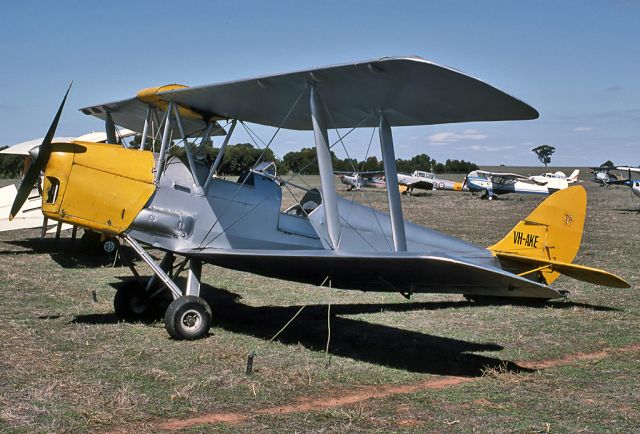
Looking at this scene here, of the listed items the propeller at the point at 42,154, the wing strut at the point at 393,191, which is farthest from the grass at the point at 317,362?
the propeller at the point at 42,154

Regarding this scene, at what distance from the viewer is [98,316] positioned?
7281 millimetres

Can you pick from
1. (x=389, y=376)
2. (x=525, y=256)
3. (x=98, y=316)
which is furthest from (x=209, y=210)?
(x=525, y=256)

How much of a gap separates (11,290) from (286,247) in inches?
166

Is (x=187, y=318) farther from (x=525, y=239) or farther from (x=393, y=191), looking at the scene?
(x=525, y=239)

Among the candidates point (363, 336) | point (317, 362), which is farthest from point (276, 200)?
point (317, 362)

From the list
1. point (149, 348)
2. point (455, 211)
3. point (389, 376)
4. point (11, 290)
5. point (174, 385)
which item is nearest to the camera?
point (174, 385)

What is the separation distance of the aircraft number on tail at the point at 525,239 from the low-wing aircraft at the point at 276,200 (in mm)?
135

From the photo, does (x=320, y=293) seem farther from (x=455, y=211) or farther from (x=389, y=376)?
(x=455, y=211)

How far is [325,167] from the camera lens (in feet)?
19.9

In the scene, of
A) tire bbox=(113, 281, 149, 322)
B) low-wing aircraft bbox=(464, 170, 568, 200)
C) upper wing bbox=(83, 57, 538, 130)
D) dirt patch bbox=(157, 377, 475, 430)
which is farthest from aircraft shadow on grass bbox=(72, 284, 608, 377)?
low-wing aircraft bbox=(464, 170, 568, 200)

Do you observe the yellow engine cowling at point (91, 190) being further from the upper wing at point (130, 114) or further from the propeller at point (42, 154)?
the upper wing at point (130, 114)

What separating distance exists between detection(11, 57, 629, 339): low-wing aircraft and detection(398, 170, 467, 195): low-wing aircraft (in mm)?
29846

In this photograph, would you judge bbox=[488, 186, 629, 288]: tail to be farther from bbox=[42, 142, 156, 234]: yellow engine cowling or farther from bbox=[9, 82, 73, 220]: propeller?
bbox=[9, 82, 73, 220]: propeller

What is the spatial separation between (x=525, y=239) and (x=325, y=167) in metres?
3.01
